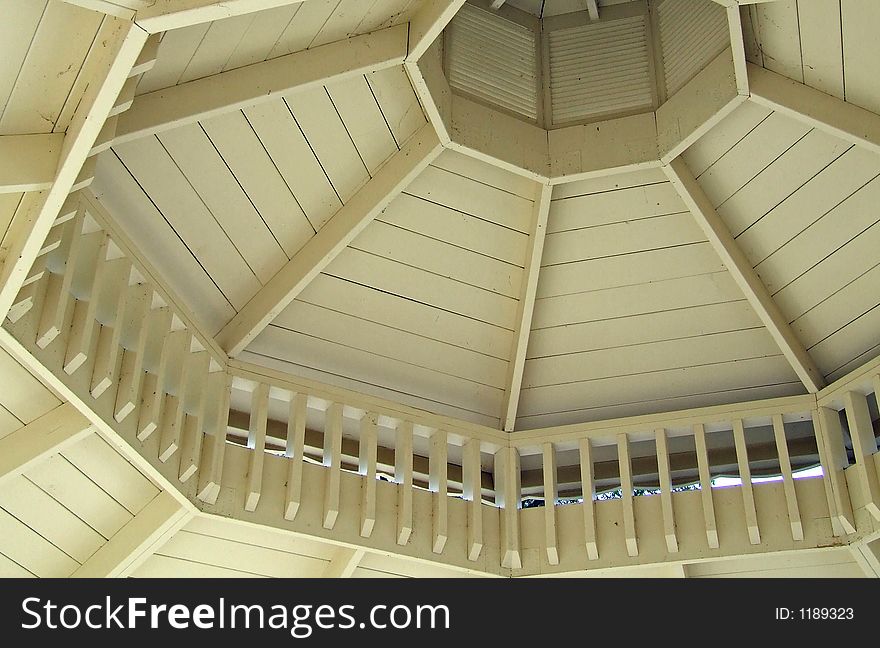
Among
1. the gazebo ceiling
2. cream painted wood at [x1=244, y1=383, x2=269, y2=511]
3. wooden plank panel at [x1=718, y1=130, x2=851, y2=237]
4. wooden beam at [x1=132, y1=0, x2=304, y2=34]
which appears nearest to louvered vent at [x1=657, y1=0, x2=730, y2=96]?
the gazebo ceiling

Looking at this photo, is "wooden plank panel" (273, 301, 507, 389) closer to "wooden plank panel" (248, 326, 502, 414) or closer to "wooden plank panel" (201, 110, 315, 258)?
Answer: "wooden plank panel" (248, 326, 502, 414)

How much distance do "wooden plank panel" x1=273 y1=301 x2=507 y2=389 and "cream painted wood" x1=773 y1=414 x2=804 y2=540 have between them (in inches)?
58.5

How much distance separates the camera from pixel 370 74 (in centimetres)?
492

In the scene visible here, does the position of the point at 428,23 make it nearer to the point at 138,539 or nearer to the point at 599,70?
the point at 599,70

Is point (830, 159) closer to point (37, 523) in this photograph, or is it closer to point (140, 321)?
point (140, 321)

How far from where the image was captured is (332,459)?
5.14m

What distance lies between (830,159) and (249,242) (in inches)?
110

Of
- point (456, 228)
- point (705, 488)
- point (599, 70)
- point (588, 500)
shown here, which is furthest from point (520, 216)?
point (705, 488)

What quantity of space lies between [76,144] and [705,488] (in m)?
3.42

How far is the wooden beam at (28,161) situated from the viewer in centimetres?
339

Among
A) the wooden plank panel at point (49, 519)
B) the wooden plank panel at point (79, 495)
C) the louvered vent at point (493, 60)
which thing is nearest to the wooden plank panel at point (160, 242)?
the wooden plank panel at point (79, 495)

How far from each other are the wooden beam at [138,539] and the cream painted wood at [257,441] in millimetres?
296

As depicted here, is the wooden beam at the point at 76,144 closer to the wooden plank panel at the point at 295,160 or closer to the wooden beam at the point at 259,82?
the wooden beam at the point at 259,82

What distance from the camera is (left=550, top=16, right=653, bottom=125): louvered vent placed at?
5.48m
